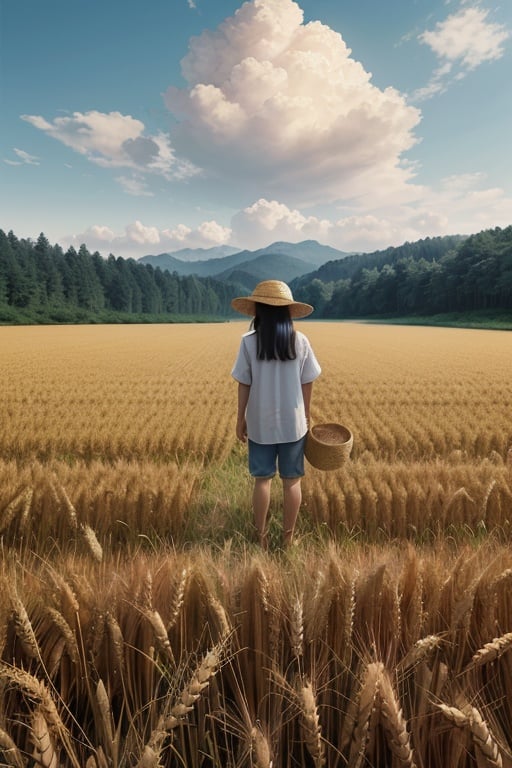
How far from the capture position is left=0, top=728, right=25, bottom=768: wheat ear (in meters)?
0.85

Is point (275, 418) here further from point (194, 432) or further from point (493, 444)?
point (493, 444)

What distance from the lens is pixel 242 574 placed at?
5.13 feet

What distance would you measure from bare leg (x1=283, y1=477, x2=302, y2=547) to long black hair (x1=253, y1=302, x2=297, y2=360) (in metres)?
1.07

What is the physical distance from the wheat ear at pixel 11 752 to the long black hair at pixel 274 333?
2.52 metres

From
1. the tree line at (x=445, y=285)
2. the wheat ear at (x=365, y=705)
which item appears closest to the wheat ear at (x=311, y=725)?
the wheat ear at (x=365, y=705)

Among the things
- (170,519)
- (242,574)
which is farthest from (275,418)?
(242,574)

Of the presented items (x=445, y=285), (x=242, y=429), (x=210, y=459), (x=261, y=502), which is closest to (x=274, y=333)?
(x=242, y=429)

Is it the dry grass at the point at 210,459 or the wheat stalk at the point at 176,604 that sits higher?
the wheat stalk at the point at 176,604

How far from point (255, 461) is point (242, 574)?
5.73ft

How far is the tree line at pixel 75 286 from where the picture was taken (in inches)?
2724

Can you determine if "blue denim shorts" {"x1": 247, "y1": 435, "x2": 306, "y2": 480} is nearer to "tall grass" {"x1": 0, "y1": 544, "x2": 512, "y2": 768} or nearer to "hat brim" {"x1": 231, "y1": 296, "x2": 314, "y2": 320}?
"hat brim" {"x1": 231, "y1": 296, "x2": 314, "y2": 320}

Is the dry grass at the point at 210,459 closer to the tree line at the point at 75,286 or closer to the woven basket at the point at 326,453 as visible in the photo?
the woven basket at the point at 326,453

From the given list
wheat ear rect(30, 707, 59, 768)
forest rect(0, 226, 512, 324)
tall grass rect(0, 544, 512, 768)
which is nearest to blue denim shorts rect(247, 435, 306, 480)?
tall grass rect(0, 544, 512, 768)

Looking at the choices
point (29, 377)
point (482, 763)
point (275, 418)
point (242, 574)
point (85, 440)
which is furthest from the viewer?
point (29, 377)
